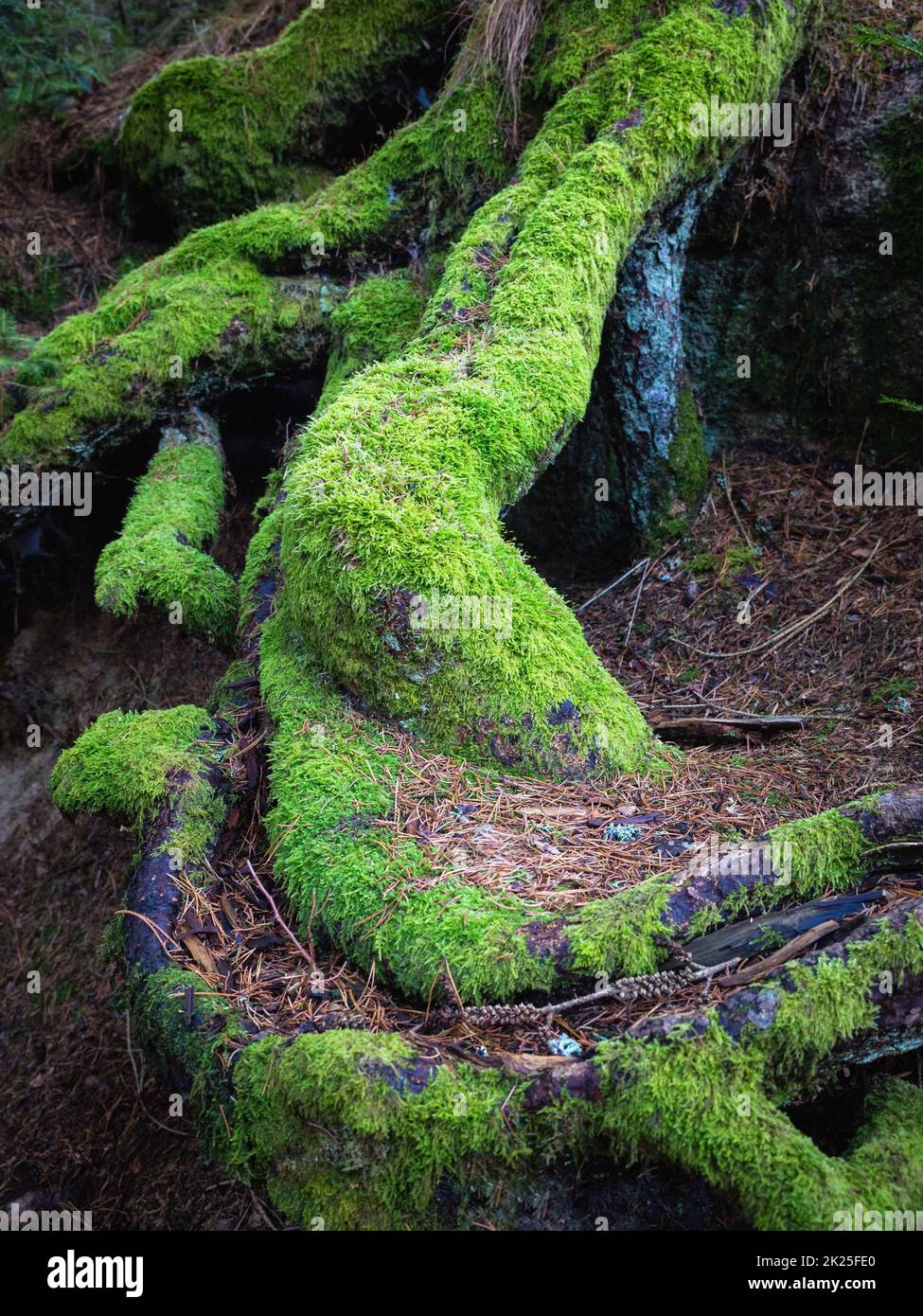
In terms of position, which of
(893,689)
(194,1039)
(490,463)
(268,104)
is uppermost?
(268,104)

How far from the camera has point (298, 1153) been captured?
8.50 ft

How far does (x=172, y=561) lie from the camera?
4562mm

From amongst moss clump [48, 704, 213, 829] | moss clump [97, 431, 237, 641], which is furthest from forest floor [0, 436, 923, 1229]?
moss clump [97, 431, 237, 641]

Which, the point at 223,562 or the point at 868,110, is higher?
the point at 868,110

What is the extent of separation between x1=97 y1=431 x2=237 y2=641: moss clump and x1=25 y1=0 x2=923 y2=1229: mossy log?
2.4 inches

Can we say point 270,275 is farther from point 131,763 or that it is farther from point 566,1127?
point 566,1127

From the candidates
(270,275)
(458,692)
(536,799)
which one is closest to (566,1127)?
(536,799)

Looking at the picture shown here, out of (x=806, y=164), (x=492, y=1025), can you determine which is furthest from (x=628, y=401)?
(x=492, y=1025)

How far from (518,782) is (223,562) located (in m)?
3.57

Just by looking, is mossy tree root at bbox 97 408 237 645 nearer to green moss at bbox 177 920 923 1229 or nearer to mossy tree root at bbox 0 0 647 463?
mossy tree root at bbox 0 0 647 463

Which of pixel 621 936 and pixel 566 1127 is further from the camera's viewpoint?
pixel 621 936

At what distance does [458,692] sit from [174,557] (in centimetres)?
190

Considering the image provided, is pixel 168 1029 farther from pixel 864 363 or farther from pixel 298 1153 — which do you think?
pixel 864 363

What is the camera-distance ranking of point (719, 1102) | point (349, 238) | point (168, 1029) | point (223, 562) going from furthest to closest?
point (223, 562), point (349, 238), point (168, 1029), point (719, 1102)
